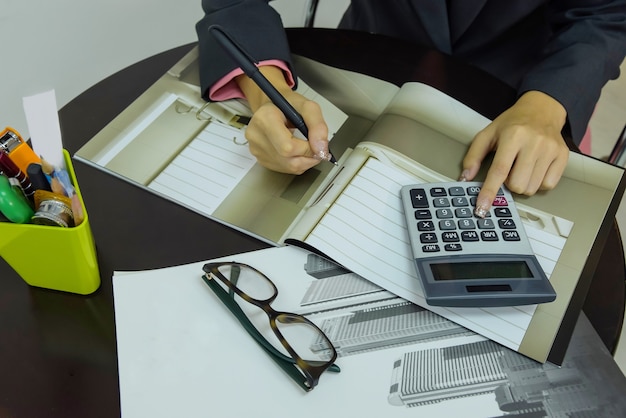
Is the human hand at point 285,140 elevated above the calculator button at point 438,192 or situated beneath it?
elevated above

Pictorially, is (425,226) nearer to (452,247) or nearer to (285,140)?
(452,247)

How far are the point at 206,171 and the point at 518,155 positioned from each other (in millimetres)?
305

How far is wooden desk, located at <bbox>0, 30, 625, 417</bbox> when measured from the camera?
414 mm

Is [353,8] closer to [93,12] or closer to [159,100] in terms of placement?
[159,100]

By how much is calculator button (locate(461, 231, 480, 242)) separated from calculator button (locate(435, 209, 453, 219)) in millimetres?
21

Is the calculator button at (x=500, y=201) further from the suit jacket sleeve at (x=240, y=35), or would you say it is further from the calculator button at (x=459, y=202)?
the suit jacket sleeve at (x=240, y=35)

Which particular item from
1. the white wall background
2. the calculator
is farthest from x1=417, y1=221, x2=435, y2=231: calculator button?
the white wall background

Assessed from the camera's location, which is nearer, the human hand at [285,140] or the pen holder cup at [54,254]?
the pen holder cup at [54,254]

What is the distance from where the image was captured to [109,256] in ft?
1.61

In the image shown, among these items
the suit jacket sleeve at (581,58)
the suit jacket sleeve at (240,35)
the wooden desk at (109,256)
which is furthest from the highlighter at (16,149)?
the suit jacket sleeve at (581,58)

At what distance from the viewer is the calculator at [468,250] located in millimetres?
431

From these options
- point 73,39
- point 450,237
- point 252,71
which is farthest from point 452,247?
point 73,39

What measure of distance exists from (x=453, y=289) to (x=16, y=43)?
3.37 ft

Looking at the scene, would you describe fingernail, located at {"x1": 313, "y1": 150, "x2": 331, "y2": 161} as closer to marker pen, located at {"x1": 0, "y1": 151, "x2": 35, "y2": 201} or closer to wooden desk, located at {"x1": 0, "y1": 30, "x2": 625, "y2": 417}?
wooden desk, located at {"x1": 0, "y1": 30, "x2": 625, "y2": 417}
